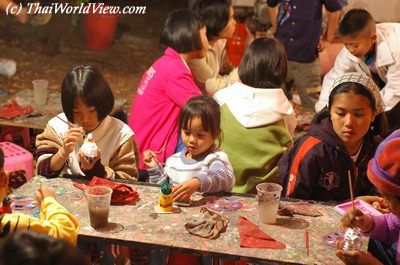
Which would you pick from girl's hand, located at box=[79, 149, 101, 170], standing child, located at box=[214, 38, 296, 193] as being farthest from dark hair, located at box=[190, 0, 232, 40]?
girl's hand, located at box=[79, 149, 101, 170]

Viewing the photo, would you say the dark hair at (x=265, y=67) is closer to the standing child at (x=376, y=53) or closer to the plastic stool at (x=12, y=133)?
the standing child at (x=376, y=53)

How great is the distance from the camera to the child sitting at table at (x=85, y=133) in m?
3.58

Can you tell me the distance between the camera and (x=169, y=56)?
492 centimetres

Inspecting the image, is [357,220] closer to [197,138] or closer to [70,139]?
[197,138]

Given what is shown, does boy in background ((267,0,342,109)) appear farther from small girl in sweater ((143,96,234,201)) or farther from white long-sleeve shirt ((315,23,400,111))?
small girl in sweater ((143,96,234,201))

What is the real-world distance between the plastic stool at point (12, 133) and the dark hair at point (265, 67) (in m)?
2.33

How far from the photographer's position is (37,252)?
1855 mm

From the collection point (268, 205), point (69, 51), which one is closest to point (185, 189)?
point (268, 205)

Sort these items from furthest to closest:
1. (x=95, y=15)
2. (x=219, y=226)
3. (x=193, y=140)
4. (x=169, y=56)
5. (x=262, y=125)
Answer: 1. (x=95, y=15)
2. (x=169, y=56)
3. (x=262, y=125)
4. (x=193, y=140)
5. (x=219, y=226)

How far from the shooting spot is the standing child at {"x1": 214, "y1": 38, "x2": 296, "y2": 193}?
4059 mm

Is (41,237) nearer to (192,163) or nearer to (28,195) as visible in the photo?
(28,195)

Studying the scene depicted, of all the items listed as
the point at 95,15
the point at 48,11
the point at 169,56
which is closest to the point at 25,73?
the point at 48,11

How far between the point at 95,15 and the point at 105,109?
19.6 ft

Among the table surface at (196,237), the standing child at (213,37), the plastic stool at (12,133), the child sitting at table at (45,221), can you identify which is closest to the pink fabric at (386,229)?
the table surface at (196,237)
